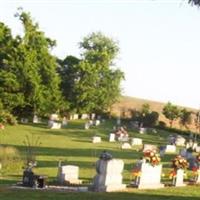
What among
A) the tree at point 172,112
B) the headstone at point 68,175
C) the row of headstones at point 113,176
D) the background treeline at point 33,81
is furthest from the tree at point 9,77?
the headstone at point 68,175

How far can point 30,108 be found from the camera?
2334 inches

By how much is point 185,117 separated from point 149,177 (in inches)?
2079

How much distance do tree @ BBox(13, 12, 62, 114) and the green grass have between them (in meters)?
4.28

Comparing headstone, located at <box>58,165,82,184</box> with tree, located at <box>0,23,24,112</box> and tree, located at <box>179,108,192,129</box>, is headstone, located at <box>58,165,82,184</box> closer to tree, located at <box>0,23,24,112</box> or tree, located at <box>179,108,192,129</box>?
tree, located at <box>0,23,24,112</box>

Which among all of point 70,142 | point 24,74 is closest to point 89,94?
point 24,74

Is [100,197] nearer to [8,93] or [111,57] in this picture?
[8,93]

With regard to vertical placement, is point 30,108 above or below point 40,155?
above

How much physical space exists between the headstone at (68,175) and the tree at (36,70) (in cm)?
3736

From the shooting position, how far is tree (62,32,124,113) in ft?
237

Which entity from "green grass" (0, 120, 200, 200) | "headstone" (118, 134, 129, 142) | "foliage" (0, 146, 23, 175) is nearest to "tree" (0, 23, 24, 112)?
"green grass" (0, 120, 200, 200)

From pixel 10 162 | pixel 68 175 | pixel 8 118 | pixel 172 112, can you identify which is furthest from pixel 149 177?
pixel 172 112

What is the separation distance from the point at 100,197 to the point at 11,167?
788 centimetres

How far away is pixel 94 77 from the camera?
75.2 m

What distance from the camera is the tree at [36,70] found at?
190 ft
